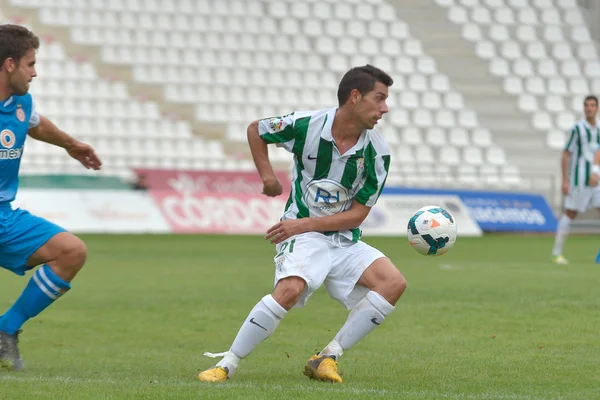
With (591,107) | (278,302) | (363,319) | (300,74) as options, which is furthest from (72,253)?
(300,74)

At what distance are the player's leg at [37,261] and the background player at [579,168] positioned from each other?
34.7 feet

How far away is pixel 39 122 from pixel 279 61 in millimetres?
24352

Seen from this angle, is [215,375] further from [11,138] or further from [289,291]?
[11,138]

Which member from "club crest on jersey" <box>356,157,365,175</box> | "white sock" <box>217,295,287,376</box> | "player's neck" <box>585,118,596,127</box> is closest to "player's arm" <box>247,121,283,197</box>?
"club crest on jersey" <box>356,157,365,175</box>

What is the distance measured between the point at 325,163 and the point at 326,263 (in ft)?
1.88

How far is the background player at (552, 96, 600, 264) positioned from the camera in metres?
15.7

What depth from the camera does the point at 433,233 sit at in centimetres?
648

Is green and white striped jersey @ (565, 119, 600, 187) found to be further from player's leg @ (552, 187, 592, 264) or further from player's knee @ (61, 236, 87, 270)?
player's knee @ (61, 236, 87, 270)

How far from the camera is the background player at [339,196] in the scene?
19.6ft

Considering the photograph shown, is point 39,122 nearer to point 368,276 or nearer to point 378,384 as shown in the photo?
point 368,276

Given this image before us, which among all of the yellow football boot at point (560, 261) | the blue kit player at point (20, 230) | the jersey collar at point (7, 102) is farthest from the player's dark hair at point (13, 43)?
the yellow football boot at point (560, 261)

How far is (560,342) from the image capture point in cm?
738

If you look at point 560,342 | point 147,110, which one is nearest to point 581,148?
point 560,342

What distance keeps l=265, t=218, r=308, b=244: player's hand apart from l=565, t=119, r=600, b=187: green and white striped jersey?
10.5 m
